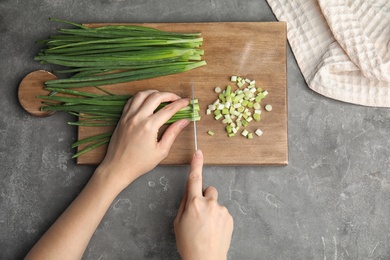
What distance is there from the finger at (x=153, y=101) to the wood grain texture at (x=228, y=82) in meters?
0.10

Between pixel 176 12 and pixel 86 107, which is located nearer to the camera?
pixel 86 107

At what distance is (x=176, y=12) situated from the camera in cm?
240

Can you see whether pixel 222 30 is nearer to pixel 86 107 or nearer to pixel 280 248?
pixel 86 107

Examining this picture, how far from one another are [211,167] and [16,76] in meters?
1.00

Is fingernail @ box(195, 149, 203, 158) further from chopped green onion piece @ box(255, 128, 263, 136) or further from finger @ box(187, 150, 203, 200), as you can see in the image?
chopped green onion piece @ box(255, 128, 263, 136)

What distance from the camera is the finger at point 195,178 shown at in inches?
81.3

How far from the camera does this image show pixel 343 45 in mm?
2236

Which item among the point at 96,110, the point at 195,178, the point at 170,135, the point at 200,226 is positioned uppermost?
the point at 96,110

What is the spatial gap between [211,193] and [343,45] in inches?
33.6

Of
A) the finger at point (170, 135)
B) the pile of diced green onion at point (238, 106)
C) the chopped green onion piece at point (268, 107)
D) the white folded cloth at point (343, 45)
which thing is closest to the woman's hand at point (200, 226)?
the finger at point (170, 135)

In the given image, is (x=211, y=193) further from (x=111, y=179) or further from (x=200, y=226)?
(x=111, y=179)

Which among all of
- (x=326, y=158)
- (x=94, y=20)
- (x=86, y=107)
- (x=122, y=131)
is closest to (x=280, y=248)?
(x=326, y=158)

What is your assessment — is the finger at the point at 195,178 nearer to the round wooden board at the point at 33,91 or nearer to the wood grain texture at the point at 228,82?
the wood grain texture at the point at 228,82

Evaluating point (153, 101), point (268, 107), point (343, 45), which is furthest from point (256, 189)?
point (343, 45)
